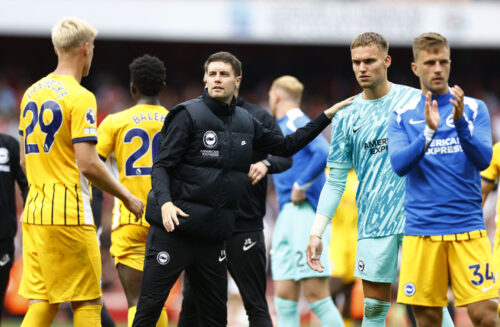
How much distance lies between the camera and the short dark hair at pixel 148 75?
6512mm

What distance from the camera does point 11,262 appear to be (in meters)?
7.20

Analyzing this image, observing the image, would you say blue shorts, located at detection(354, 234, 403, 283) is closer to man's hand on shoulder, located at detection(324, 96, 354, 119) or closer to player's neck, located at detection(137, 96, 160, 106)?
man's hand on shoulder, located at detection(324, 96, 354, 119)

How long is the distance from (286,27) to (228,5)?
4.68 ft

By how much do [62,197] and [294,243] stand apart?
9.06 feet

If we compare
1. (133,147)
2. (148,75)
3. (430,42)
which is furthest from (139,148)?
(430,42)

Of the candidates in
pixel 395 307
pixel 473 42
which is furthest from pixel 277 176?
pixel 473 42

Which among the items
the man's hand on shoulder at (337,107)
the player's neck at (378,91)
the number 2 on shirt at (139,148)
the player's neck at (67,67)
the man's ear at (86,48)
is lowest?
the number 2 on shirt at (139,148)

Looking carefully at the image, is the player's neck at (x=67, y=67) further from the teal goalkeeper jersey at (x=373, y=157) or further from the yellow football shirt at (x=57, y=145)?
the teal goalkeeper jersey at (x=373, y=157)

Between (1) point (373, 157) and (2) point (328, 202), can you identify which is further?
(2) point (328, 202)

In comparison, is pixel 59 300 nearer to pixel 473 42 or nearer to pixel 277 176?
pixel 277 176

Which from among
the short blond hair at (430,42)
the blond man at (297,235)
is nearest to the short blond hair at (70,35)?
the short blond hair at (430,42)

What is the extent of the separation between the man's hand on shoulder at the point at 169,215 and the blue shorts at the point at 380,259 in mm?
1405

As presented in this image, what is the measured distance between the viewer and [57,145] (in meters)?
5.44

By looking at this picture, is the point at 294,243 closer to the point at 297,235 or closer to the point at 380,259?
the point at 297,235
